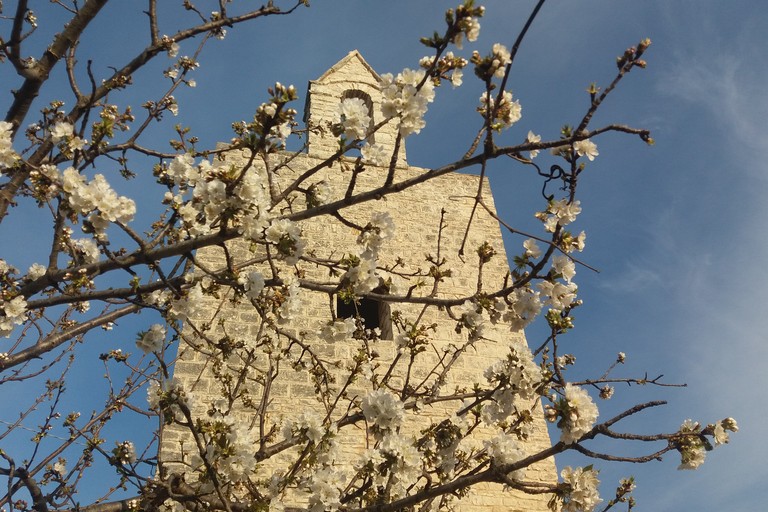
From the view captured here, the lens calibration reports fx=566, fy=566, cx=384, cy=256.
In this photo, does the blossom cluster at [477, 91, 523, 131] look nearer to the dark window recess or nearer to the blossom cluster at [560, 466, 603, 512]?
the blossom cluster at [560, 466, 603, 512]

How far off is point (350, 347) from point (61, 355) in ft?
10.4

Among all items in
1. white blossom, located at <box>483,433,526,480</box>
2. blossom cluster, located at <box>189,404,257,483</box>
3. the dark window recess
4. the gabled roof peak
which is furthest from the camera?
the gabled roof peak

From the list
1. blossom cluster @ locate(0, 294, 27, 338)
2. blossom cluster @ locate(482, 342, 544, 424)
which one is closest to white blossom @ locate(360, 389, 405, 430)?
blossom cluster @ locate(482, 342, 544, 424)

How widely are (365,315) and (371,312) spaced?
10cm

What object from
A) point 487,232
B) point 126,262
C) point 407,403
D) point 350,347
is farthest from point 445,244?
point 126,262

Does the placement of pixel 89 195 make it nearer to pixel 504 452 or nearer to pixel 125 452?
pixel 125 452

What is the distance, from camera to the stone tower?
235 inches

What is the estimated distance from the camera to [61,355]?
6059 millimetres

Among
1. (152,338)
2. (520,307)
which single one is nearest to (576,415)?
(520,307)

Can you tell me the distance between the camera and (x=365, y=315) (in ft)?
27.2

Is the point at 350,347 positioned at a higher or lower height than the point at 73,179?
higher

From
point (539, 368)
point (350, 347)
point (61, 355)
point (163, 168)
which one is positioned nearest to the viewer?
point (539, 368)

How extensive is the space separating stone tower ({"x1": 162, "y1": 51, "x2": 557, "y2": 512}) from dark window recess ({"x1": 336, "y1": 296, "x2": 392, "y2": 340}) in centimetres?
2

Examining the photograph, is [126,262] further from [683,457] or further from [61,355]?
[61,355]
